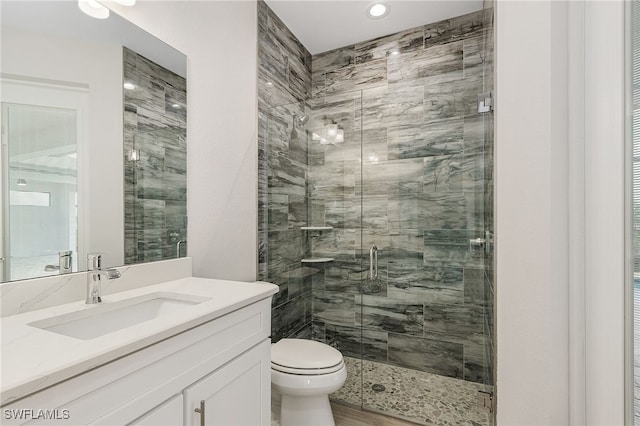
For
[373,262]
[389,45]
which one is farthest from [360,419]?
[389,45]

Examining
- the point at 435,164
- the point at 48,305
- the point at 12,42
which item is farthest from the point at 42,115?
the point at 435,164

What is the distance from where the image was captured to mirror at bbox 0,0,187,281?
0.92 meters

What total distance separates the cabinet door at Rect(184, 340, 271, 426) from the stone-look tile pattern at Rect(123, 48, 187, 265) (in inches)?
24.0

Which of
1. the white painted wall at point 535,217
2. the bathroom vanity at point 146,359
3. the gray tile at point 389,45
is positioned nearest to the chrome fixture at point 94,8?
the bathroom vanity at point 146,359

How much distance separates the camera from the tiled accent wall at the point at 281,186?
2.01m

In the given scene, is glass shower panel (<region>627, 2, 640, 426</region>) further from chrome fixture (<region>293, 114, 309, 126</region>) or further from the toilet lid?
chrome fixture (<region>293, 114, 309, 126</region>)

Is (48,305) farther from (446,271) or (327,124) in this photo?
(446,271)

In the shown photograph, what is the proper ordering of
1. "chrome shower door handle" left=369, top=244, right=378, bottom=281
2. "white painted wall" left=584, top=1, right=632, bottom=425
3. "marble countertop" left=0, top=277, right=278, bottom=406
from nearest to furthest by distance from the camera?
"marble countertop" left=0, top=277, right=278, bottom=406 → "white painted wall" left=584, top=1, right=632, bottom=425 → "chrome shower door handle" left=369, top=244, right=378, bottom=281

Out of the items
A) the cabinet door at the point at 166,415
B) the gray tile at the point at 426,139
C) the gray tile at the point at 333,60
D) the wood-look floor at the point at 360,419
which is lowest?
the wood-look floor at the point at 360,419

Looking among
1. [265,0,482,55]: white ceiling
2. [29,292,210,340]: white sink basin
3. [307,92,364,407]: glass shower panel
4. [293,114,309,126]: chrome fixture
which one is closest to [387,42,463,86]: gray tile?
[265,0,482,55]: white ceiling

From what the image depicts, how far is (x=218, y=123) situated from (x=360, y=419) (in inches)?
74.9

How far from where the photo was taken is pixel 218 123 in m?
1.69

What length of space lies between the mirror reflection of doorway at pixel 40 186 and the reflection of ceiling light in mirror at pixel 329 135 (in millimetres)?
1404

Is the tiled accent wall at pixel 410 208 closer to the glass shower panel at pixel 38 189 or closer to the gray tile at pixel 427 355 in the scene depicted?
the gray tile at pixel 427 355
